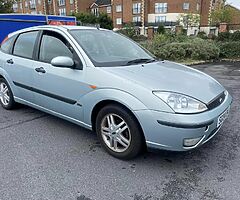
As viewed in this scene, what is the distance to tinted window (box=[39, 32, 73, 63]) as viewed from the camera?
11.2 feet

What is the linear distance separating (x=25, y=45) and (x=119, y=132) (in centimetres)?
234

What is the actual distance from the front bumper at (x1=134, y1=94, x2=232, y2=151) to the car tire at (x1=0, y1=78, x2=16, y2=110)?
2853mm

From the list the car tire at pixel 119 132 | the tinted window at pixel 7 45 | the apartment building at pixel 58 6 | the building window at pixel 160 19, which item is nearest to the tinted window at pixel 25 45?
the tinted window at pixel 7 45

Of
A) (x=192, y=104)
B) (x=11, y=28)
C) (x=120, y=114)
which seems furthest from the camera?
(x=11, y=28)

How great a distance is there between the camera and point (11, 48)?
437cm

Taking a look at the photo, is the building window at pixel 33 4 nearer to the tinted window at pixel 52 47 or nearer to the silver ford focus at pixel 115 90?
the silver ford focus at pixel 115 90

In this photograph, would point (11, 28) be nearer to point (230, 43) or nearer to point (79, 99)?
point (79, 99)

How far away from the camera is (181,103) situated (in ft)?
8.47

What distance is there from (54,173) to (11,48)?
104 inches

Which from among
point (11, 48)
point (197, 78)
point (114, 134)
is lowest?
point (114, 134)

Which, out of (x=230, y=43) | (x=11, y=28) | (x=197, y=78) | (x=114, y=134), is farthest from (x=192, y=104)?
(x=230, y=43)

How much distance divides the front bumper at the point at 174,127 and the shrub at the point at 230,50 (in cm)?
1212

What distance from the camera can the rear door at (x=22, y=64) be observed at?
12.8ft

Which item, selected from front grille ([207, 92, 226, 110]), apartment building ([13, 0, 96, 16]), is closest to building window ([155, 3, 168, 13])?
→ apartment building ([13, 0, 96, 16])
